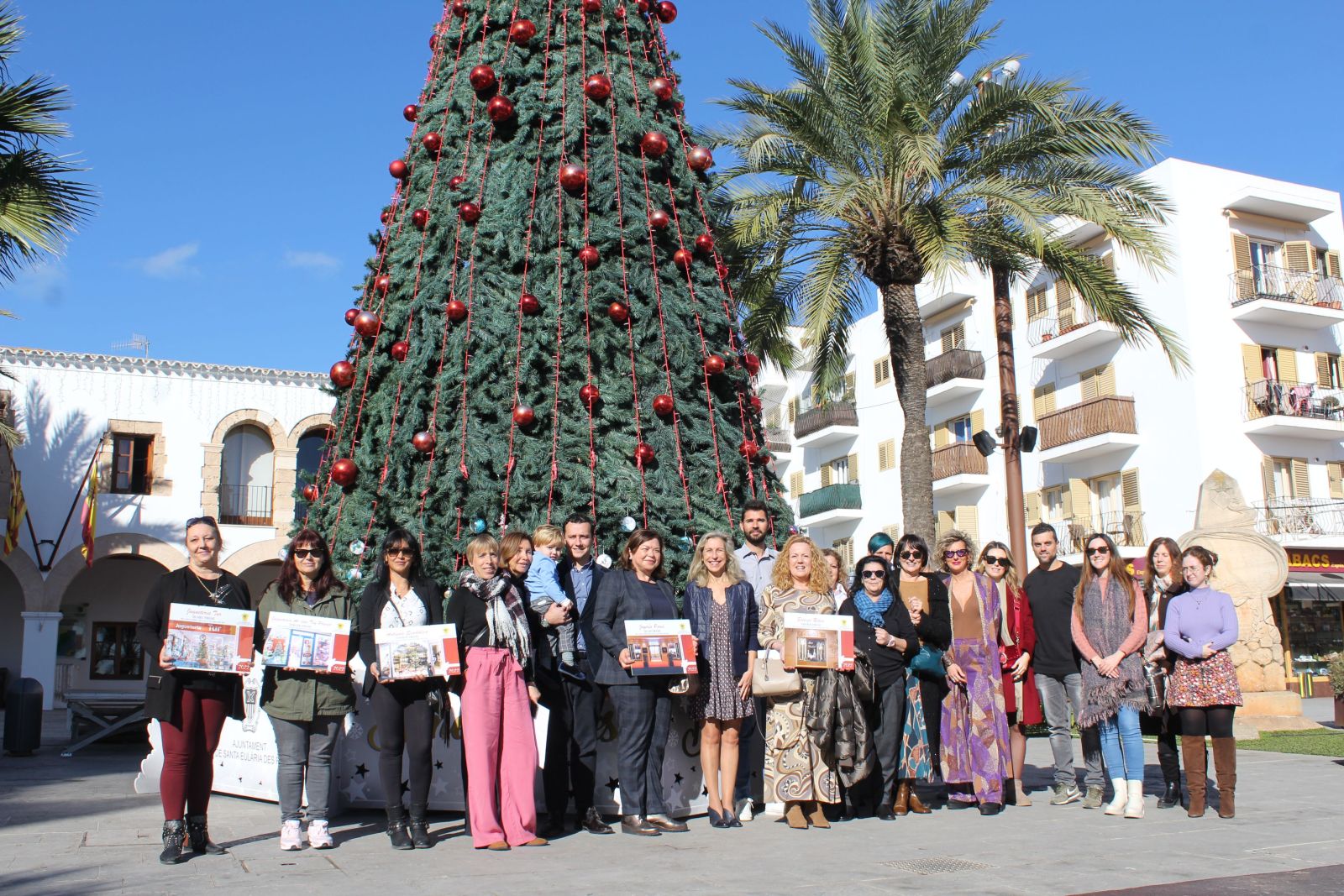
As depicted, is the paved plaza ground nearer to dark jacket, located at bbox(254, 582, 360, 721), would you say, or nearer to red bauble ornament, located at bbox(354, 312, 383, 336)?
dark jacket, located at bbox(254, 582, 360, 721)

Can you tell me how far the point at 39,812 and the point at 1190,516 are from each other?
2502cm

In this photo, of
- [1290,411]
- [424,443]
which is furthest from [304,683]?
[1290,411]

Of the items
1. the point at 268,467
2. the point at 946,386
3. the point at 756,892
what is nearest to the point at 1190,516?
the point at 946,386

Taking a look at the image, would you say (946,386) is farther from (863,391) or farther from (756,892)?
(756,892)

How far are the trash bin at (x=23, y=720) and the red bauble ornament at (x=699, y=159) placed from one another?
9.64m

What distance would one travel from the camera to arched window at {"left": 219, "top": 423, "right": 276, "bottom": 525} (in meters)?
24.5

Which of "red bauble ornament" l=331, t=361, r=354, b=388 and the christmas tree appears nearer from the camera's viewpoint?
the christmas tree

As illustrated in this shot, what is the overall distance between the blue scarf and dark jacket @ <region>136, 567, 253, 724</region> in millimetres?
3657

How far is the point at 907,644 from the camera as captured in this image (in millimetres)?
7258

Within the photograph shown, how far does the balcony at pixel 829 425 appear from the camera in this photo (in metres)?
38.5

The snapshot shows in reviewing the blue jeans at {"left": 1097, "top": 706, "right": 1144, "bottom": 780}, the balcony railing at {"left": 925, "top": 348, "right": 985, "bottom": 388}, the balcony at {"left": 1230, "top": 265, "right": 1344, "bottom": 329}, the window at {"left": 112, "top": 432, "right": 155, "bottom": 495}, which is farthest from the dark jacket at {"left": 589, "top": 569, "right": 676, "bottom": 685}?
the balcony railing at {"left": 925, "top": 348, "right": 985, "bottom": 388}

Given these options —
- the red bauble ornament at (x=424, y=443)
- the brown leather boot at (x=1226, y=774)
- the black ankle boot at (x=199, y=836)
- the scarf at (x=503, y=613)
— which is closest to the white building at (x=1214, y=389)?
the red bauble ornament at (x=424, y=443)

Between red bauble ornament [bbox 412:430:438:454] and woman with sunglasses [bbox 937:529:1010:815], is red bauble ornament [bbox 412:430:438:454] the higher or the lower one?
the higher one

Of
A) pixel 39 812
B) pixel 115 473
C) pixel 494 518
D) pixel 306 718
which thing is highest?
pixel 115 473
